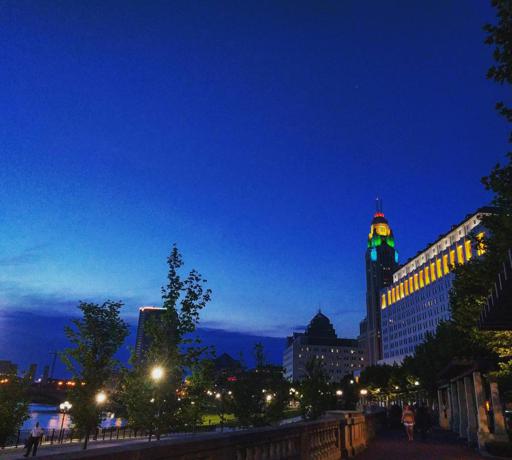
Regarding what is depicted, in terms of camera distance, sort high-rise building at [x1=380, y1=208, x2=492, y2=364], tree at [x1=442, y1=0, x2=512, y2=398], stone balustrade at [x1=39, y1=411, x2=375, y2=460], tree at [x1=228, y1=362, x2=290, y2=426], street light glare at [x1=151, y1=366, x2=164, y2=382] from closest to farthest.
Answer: stone balustrade at [x1=39, y1=411, x2=375, y2=460]
tree at [x1=442, y1=0, x2=512, y2=398]
street light glare at [x1=151, y1=366, x2=164, y2=382]
tree at [x1=228, y1=362, x2=290, y2=426]
high-rise building at [x1=380, y1=208, x2=492, y2=364]

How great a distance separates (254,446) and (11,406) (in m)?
28.0

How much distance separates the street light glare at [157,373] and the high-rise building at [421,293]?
11056 cm

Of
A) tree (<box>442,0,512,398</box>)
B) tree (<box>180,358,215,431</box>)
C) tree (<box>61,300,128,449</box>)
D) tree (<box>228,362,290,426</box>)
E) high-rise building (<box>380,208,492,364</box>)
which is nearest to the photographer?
tree (<box>442,0,512,398</box>)

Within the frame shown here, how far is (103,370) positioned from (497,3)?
960 inches

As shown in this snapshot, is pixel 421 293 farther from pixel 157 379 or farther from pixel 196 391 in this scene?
pixel 157 379

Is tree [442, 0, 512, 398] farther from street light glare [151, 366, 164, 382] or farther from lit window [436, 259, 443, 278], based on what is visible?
lit window [436, 259, 443, 278]

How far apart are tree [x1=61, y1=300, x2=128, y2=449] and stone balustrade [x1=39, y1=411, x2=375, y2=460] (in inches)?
578

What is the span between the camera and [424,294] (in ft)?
480

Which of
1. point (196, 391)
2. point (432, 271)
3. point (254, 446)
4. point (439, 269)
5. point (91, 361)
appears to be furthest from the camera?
point (432, 271)

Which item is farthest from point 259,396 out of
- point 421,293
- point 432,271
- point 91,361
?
A: point 421,293

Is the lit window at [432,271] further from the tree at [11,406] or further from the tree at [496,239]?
the tree at [11,406]

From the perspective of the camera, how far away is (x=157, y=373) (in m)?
18.5

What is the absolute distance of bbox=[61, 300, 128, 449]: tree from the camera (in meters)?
24.7

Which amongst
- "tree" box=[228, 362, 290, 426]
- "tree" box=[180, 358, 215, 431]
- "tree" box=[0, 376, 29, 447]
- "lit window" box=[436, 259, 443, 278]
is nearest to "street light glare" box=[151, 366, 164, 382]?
"tree" box=[180, 358, 215, 431]
